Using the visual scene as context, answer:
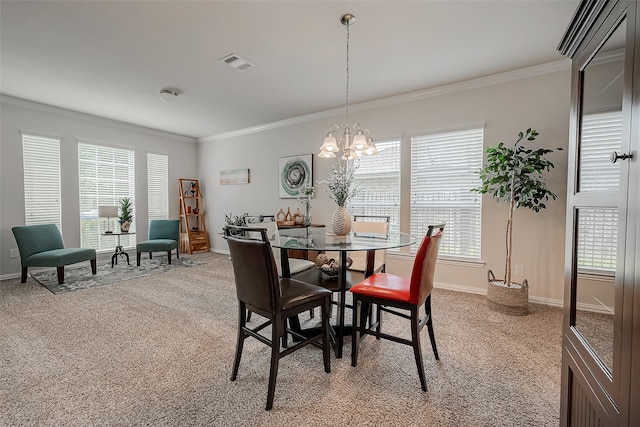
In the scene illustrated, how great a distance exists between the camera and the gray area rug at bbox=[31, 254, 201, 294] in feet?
12.3

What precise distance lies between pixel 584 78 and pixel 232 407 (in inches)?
89.1

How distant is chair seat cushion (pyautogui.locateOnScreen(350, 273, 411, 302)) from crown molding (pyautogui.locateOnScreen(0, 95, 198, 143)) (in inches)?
217

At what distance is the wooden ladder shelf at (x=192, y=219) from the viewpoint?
6.10 meters

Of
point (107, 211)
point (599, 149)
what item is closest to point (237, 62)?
point (599, 149)

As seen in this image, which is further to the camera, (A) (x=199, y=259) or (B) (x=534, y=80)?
(A) (x=199, y=259)

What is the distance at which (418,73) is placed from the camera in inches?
127

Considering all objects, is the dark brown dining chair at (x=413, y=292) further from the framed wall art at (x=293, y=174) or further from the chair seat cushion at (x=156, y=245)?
the chair seat cushion at (x=156, y=245)

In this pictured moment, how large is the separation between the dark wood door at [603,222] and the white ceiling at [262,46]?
1474 millimetres

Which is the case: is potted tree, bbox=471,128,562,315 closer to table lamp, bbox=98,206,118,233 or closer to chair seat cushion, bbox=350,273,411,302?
chair seat cushion, bbox=350,273,411,302

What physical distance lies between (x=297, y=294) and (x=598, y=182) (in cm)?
148

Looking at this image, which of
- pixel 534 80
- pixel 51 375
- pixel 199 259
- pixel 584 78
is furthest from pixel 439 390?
pixel 199 259

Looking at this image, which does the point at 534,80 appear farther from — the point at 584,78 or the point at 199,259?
the point at 199,259

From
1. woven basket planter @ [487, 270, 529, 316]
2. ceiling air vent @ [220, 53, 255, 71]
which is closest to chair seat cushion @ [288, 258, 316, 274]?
woven basket planter @ [487, 270, 529, 316]

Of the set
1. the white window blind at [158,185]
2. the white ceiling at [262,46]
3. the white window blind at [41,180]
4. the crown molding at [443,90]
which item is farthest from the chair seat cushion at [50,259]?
the crown molding at [443,90]
